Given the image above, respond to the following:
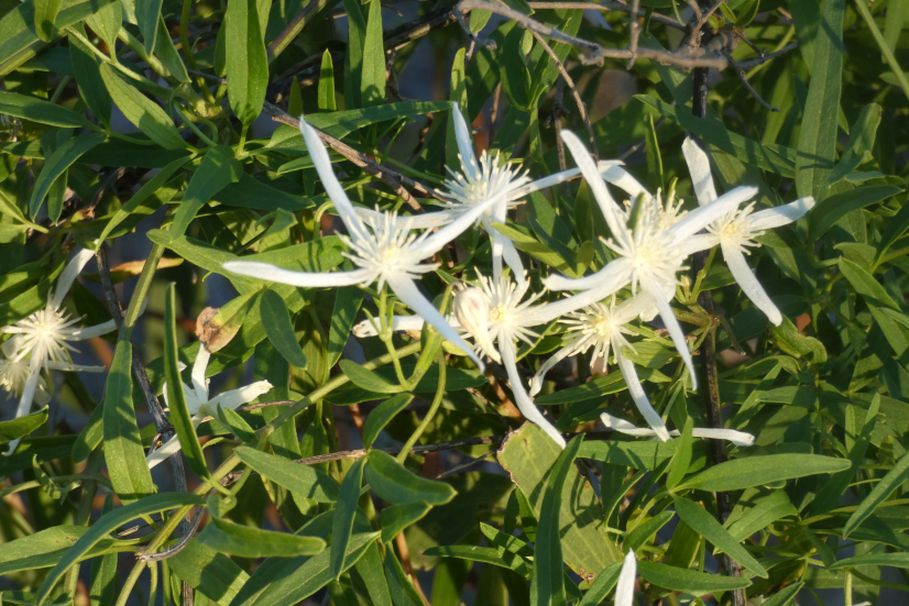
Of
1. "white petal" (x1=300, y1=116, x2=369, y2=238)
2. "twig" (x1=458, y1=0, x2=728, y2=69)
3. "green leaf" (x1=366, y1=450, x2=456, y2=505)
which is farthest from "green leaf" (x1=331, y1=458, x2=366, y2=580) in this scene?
"twig" (x1=458, y1=0, x2=728, y2=69)

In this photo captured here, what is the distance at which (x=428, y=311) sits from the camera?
344 millimetres

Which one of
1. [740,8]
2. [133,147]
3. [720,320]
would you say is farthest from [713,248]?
[133,147]

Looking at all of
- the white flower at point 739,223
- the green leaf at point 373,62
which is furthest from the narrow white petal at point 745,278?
the green leaf at point 373,62

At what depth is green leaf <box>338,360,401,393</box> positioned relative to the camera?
0.40 metres

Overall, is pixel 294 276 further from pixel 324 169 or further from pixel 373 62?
pixel 373 62

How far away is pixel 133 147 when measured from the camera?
1.67 feet

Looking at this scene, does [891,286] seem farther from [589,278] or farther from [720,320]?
[589,278]

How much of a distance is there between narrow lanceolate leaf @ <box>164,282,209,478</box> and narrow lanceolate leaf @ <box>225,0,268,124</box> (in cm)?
12

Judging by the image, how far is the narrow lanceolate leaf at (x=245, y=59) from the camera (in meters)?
0.43

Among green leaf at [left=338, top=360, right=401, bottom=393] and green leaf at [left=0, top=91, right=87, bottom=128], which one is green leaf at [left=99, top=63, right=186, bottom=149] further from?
green leaf at [left=338, top=360, right=401, bottom=393]

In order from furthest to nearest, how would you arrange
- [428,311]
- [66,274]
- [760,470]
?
1. [66,274]
2. [760,470]
3. [428,311]

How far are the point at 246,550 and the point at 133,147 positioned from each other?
0.27 meters

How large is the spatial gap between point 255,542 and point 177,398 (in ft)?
0.25

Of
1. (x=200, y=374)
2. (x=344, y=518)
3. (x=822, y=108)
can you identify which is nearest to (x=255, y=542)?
(x=344, y=518)
